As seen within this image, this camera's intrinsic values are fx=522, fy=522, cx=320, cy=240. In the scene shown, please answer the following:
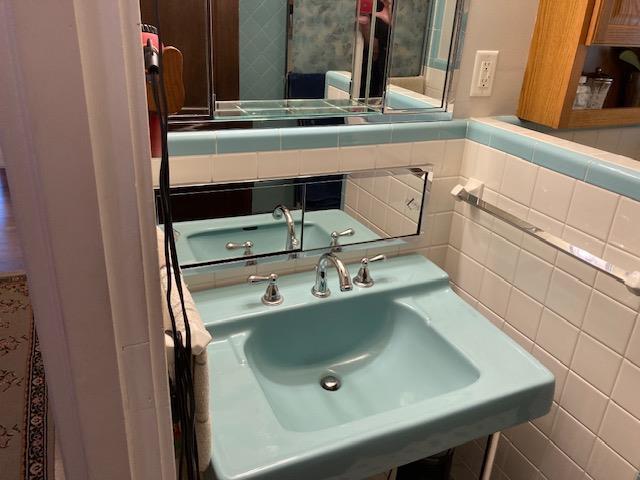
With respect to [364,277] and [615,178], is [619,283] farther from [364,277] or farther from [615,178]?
[364,277]

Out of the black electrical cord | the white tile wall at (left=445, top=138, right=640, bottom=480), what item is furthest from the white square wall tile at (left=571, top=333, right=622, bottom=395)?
the black electrical cord

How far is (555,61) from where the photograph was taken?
49.8 inches

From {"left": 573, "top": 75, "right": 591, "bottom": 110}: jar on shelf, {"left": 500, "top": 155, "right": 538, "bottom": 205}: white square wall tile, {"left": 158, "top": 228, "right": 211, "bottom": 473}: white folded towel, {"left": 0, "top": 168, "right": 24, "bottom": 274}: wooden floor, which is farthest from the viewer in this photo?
{"left": 0, "top": 168, "right": 24, "bottom": 274}: wooden floor

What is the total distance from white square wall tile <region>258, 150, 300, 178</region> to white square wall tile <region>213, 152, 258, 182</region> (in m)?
0.02

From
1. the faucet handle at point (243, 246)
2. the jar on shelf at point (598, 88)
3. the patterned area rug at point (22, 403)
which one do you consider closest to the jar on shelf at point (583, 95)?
the jar on shelf at point (598, 88)

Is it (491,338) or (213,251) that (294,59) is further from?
(491,338)

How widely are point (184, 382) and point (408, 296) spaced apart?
2.34ft

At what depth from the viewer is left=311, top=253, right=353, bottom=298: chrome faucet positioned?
1121mm

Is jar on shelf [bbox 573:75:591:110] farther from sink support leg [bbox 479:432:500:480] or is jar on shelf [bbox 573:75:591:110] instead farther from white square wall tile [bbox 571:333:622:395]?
sink support leg [bbox 479:432:500:480]

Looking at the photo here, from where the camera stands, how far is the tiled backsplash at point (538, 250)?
3.31ft

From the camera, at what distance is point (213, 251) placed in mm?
1143

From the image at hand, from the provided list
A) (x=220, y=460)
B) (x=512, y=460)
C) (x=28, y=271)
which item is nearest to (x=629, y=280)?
(x=512, y=460)

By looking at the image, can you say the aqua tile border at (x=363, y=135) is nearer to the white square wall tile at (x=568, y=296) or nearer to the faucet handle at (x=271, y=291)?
the faucet handle at (x=271, y=291)

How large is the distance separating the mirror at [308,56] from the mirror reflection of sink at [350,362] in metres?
0.45
